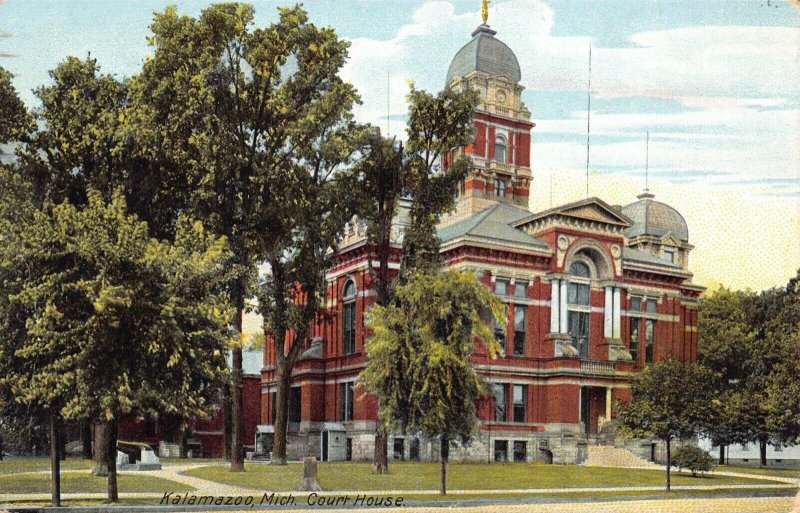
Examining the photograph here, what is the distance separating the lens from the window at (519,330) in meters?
38.4

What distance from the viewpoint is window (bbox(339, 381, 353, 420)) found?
39.3 m

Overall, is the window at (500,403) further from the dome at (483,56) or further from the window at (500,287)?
the dome at (483,56)

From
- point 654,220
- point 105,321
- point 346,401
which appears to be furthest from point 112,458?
point 654,220

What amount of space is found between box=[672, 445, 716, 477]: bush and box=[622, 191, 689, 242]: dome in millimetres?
6546

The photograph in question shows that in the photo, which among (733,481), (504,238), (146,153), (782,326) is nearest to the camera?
(146,153)

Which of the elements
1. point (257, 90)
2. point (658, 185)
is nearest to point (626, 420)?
point (658, 185)

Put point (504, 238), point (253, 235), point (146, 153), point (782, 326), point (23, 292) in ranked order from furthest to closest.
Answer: point (504, 238) → point (782, 326) → point (253, 235) → point (146, 153) → point (23, 292)

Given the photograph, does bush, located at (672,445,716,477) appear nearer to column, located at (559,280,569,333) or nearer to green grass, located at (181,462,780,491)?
green grass, located at (181,462,780,491)

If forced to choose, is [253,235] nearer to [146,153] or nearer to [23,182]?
[146,153]

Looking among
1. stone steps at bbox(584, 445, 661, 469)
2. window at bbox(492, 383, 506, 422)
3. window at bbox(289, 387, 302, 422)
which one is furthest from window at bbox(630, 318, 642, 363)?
window at bbox(289, 387, 302, 422)

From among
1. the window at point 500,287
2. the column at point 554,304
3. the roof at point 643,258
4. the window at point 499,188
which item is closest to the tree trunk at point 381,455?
the window at point 500,287

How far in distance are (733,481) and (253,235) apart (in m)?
14.9

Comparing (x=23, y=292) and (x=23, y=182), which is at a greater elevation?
(x=23, y=182)

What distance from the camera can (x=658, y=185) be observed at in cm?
2544
